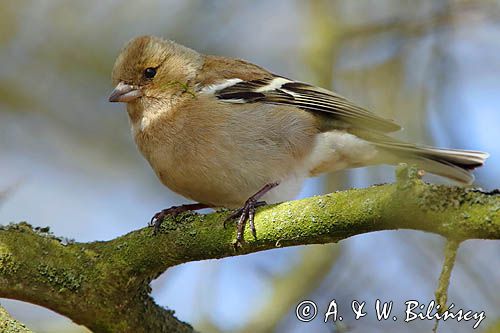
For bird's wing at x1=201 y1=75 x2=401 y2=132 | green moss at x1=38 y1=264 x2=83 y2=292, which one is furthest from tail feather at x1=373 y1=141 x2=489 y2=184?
green moss at x1=38 y1=264 x2=83 y2=292

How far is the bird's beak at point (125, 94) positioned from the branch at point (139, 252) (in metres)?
1.85

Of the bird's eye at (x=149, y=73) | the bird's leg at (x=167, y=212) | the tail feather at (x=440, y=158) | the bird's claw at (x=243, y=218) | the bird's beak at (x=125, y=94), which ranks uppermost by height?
the bird's eye at (x=149, y=73)

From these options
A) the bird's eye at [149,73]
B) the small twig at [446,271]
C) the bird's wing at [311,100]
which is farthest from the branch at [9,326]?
the bird's eye at [149,73]

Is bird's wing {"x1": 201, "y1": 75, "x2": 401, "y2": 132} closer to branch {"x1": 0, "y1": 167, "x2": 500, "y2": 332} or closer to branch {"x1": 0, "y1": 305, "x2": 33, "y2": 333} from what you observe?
branch {"x1": 0, "y1": 167, "x2": 500, "y2": 332}

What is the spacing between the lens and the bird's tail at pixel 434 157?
5633mm

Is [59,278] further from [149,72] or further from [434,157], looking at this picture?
[434,157]

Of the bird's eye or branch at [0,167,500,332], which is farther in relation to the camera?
the bird's eye

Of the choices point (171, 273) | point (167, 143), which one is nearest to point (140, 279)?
point (167, 143)

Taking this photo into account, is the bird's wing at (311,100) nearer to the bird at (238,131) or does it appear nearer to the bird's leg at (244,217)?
the bird at (238,131)

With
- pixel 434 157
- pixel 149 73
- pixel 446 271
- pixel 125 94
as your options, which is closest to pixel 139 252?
pixel 446 271

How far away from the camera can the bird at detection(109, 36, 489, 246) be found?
5.37 m

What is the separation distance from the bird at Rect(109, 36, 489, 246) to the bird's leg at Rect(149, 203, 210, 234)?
0.06ft

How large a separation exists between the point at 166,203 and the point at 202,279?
148 centimetres

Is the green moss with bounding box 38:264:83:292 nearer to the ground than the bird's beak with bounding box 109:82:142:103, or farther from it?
nearer to the ground
